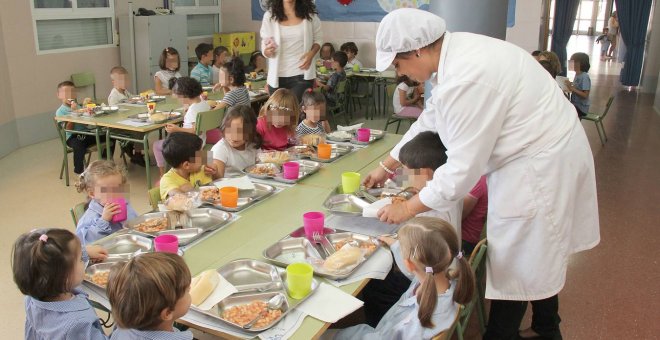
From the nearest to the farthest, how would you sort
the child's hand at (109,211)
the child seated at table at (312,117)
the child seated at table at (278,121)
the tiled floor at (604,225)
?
the child's hand at (109,211) < the tiled floor at (604,225) < the child seated at table at (278,121) < the child seated at table at (312,117)

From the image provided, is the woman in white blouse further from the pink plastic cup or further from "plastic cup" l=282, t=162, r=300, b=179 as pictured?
the pink plastic cup

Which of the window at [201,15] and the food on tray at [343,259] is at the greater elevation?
the window at [201,15]

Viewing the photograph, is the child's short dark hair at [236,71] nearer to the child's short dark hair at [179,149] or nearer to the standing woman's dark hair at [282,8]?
the standing woman's dark hair at [282,8]

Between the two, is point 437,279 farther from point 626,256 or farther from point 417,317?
point 626,256

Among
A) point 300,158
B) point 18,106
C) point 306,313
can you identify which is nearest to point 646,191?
point 300,158

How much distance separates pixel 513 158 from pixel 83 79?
671 cm

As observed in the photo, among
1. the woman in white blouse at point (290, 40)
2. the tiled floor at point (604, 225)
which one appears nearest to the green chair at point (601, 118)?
the tiled floor at point (604, 225)

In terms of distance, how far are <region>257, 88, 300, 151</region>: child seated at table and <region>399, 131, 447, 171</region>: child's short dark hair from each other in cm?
155

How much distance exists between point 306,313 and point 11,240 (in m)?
3.35

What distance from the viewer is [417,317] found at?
76.9 inches

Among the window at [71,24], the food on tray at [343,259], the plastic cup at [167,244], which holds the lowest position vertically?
the food on tray at [343,259]

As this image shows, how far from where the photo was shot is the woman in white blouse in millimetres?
5012

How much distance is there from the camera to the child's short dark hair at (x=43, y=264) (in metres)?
1.79

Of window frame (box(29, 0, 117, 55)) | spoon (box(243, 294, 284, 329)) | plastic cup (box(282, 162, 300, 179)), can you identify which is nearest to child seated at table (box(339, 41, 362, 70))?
window frame (box(29, 0, 117, 55))
